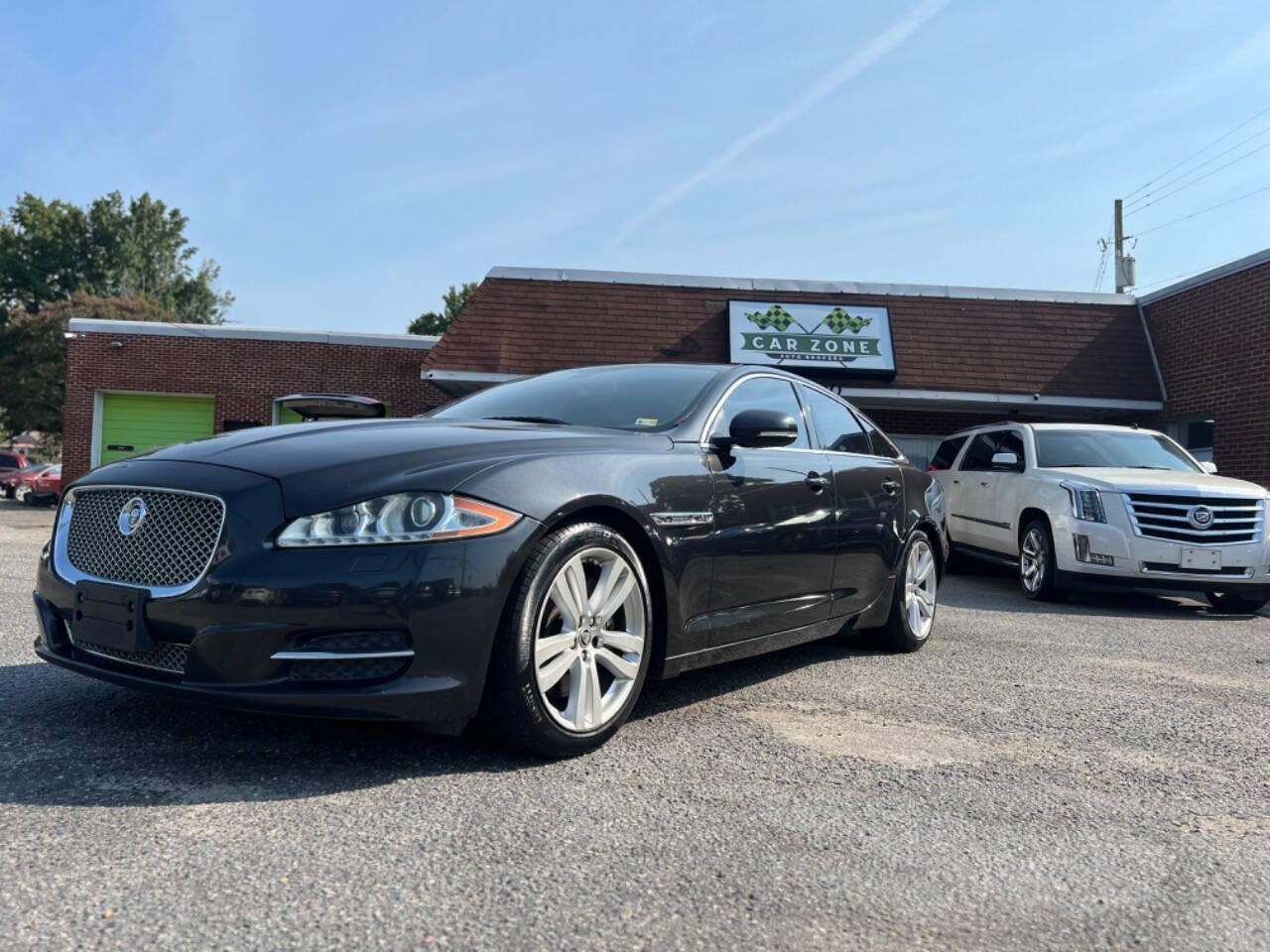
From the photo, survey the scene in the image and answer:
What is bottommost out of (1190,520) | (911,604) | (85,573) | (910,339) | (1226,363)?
(911,604)

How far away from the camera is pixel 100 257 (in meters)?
52.1

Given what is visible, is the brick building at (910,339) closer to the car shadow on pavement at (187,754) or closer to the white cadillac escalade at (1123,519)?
the white cadillac escalade at (1123,519)

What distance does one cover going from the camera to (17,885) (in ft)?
7.18

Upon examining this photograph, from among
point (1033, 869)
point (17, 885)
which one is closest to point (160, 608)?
point (17, 885)

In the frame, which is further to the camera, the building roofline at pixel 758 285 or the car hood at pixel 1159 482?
the building roofline at pixel 758 285

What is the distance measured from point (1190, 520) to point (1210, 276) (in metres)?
8.11

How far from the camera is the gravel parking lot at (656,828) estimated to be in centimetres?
217

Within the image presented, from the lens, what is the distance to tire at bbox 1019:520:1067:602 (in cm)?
895

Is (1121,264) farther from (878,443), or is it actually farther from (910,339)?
(878,443)

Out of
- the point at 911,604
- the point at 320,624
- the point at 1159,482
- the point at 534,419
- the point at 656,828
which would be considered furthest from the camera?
the point at 1159,482

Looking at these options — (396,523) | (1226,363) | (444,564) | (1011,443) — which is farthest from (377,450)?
(1226,363)

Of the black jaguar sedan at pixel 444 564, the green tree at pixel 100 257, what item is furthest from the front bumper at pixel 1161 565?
the green tree at pixel 100 257

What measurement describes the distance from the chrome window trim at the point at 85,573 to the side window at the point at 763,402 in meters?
2.09

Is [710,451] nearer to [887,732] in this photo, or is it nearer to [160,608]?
[887,732]
